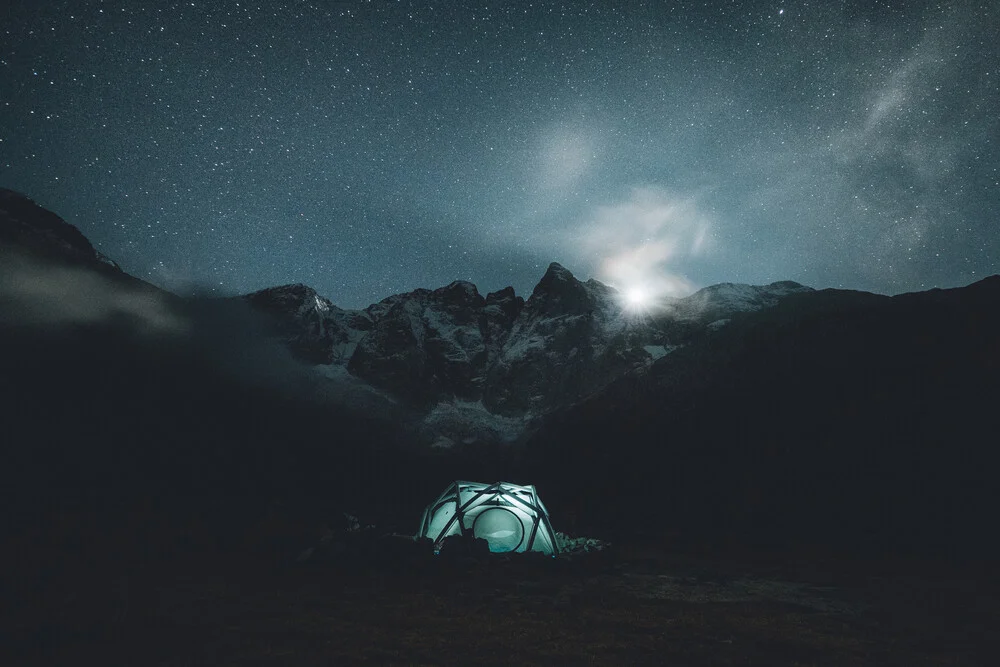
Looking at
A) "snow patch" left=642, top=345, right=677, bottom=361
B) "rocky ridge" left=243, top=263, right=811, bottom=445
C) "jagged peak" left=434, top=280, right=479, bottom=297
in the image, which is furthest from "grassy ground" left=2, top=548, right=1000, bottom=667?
"jagged peak" left=434, top=280, right=479, bottom=297

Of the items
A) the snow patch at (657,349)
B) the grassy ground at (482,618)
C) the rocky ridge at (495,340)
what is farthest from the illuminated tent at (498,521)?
the snow patch at (657,349)

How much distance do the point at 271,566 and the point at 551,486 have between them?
58844 millimetres

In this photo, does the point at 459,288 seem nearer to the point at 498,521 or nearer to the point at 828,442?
the point at 828,442

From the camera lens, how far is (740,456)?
44.6m

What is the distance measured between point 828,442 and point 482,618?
40047mm

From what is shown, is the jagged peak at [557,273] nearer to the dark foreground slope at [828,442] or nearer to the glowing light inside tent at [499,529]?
the dark foreground slope at [828,442]

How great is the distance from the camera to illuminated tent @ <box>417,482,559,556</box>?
17495 mm

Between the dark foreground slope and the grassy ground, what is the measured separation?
509 inches

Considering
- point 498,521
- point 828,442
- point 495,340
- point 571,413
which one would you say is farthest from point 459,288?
point 498,521

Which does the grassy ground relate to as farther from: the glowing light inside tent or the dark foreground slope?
the dark foreground slope

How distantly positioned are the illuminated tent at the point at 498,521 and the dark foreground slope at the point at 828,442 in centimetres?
1292

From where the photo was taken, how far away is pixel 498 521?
18219 mm

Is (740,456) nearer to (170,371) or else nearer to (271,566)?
(271,566)

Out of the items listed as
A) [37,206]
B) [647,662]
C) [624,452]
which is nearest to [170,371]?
[37,206]
